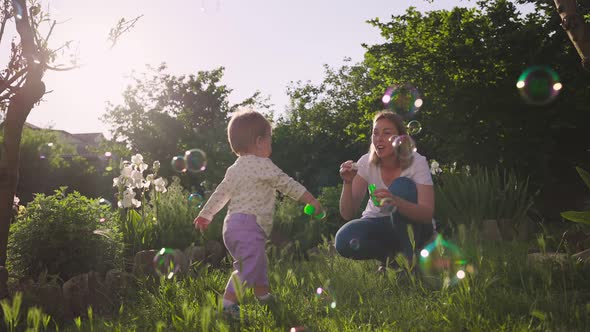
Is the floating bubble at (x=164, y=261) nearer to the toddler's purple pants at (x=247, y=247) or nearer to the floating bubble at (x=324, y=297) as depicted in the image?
the toddler's purple pants at (x=247, y=247)

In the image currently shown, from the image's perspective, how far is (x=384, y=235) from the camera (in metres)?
4.16

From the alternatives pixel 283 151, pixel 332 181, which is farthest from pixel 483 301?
pixel 283 151

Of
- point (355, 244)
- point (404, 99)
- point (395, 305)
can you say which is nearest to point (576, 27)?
point (355, 244)

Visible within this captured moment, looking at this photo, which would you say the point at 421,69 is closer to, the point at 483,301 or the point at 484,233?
the point at 484,233

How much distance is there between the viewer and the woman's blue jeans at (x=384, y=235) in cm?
404

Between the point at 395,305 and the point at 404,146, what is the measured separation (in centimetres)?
145

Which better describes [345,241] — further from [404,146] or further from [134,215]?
[134,215]

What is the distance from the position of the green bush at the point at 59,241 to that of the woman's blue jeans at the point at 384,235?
2.25 metres

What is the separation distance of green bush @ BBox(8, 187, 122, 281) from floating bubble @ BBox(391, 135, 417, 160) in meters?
2.75

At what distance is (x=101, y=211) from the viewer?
16.6 ft

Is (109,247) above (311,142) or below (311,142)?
below

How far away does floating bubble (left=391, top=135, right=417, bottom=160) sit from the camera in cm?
409

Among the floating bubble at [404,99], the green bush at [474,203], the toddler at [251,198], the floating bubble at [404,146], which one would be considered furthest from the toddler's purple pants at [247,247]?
the floating bubble at [404,99]

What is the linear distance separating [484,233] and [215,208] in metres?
4.17
